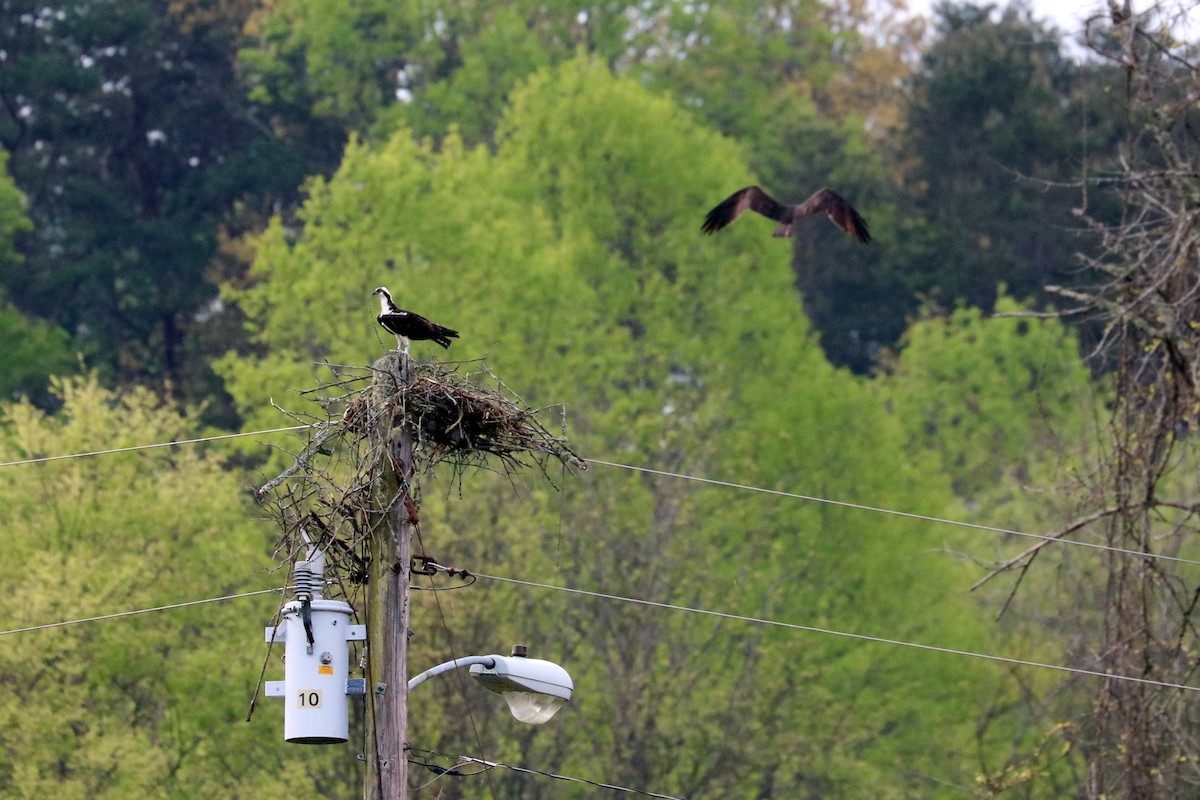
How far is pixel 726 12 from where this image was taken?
56.8 meters

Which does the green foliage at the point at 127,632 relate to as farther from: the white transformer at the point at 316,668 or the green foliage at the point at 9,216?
the green foliage at the point at 9,216

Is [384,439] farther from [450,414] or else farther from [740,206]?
[740,206]

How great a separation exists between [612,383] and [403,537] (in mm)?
23895

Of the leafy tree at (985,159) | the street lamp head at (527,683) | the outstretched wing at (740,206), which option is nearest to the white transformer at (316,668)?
the street lamp head at (527,683)

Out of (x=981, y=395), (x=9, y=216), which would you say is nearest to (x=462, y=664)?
(x=981, y=395)

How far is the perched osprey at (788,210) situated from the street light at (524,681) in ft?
19.6

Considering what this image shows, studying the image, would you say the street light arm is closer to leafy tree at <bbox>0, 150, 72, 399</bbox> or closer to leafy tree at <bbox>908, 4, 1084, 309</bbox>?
leafy tree at <bbox>0, 150, 72, 399</bbox>

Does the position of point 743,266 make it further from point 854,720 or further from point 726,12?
point 726,12

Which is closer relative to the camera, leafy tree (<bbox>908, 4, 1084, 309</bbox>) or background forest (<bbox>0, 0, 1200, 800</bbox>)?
background forest (<bbox>0, 0, 1200, 800</bbox>)

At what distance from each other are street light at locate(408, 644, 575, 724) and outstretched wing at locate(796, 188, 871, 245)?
626cm

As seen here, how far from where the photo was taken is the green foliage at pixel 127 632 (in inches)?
958

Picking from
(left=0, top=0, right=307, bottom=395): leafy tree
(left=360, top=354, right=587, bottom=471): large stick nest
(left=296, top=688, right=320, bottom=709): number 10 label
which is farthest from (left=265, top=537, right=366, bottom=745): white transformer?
(left=0, top=0, right=307, bottom=395): leafy tree

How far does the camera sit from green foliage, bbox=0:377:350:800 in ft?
79.8

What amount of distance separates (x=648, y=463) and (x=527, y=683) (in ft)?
68.7
